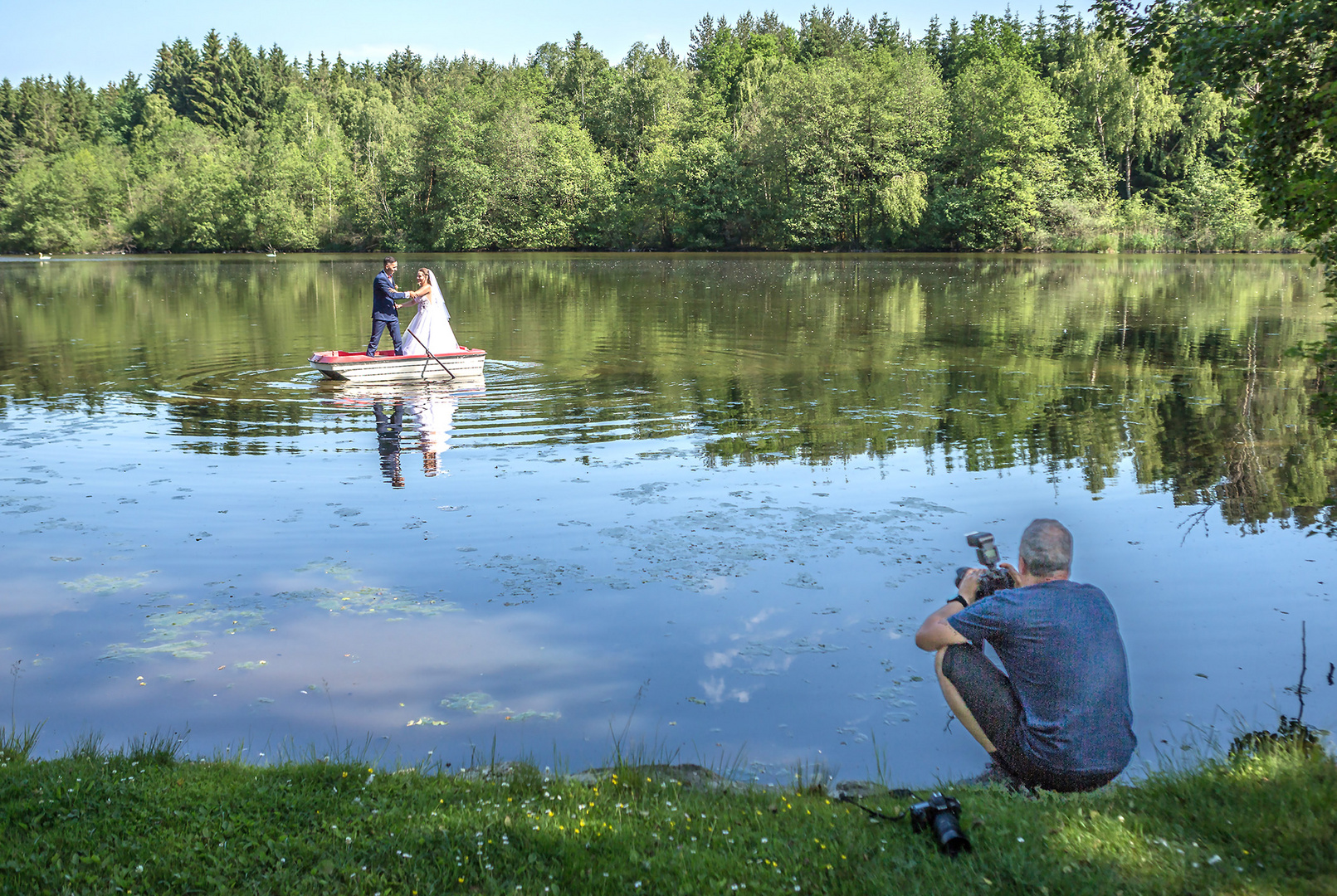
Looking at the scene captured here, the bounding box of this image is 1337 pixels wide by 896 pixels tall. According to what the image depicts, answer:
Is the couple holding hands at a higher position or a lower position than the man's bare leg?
higher

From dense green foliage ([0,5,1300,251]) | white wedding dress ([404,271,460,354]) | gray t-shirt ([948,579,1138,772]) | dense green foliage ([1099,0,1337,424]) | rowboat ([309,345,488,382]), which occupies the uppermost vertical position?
dense green foliage ([0,5,1300,251])

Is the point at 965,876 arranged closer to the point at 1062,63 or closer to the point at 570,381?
the point at 570,381

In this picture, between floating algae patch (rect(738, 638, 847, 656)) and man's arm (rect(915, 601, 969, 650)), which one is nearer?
man's arm (rect(915, 601, 969, 650))

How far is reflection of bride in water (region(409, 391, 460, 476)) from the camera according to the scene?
42.6 ft

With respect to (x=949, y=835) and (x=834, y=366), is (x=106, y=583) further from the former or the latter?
(x=834, y=366)

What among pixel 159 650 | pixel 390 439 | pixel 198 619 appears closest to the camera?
pixel 159 650

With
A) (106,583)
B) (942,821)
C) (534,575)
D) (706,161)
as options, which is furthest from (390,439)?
(706,161)

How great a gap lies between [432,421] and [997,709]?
11.4 meters

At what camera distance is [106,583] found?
8445mm

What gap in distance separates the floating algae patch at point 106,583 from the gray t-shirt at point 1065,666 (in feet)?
21.3

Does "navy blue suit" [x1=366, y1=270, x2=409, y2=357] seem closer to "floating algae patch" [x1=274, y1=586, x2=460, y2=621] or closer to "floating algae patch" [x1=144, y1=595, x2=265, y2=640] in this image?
"floating algae patch" [x1=274, y1=586, x2=460, y2=621]

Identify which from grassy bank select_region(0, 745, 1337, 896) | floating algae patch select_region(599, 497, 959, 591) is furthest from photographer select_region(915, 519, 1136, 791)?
floating algae patch select_region(599, 497, 959, 591)

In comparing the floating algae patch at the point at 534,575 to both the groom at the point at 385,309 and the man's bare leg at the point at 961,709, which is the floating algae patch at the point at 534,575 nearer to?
the man's bare leg at the point at 961,709

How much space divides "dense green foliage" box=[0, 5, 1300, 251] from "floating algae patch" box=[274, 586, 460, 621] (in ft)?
222
